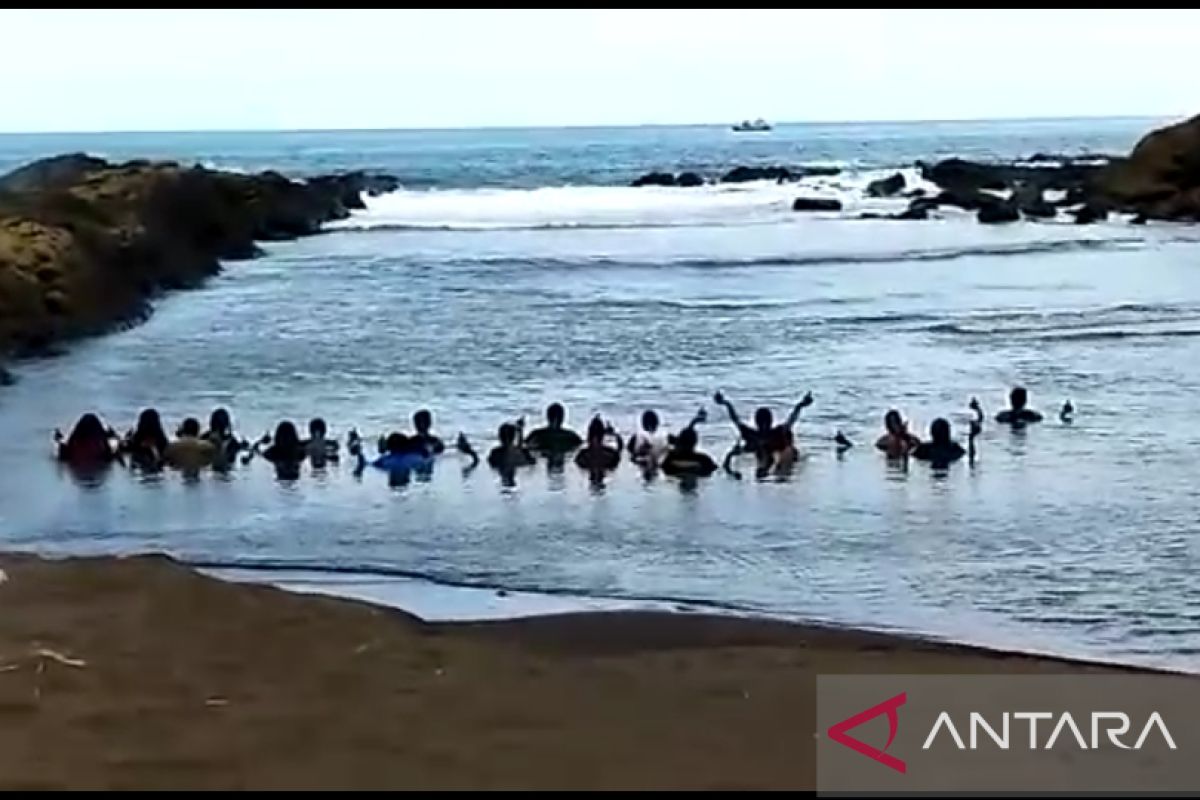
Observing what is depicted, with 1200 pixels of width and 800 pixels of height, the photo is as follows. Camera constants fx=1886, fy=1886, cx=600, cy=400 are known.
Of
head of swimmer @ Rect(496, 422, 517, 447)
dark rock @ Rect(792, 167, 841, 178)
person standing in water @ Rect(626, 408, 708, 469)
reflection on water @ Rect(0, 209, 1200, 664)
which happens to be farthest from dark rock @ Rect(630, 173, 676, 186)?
head of swimmer @ Rect(496, 422, 517, 447)

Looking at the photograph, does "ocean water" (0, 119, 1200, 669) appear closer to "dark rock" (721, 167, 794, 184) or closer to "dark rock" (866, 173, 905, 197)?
"dark rock" (866, 173, 905, 197)

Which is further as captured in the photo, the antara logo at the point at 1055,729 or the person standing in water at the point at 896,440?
the person standing in water at the point at 896,440

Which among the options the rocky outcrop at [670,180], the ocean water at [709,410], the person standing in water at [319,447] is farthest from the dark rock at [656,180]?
the person standing in water at [319,447]

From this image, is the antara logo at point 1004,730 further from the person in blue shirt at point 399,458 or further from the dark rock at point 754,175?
the dark rock at point 754,175

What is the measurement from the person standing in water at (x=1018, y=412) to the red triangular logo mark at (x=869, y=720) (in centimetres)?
662

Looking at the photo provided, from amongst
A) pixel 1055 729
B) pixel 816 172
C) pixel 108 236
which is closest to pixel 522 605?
pixel 1055 729

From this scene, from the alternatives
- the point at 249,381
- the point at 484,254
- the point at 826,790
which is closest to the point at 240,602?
the point at 826,790

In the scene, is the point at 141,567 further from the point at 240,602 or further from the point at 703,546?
the point at 703,546

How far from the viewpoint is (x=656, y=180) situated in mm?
40219

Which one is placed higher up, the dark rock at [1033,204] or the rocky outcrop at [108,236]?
the rocky outcrop at [108,236]

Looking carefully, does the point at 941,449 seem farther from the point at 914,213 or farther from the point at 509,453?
the point at 914,213

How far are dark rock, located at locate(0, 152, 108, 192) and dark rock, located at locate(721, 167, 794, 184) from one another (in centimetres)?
2117

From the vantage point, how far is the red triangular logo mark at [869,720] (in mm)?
3027

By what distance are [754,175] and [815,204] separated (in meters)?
9.14
